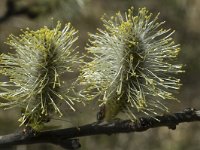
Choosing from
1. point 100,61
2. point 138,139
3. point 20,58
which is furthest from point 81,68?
point 138,139

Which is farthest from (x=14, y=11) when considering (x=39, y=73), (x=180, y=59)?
(x=180, y=59)

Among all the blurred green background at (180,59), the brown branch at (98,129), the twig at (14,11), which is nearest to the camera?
the brown branch at (98,129)

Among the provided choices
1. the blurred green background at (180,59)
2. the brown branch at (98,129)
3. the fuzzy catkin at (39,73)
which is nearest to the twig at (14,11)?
the blurred green background at (180,59)

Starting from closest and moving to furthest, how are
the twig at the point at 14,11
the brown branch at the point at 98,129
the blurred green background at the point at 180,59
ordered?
the brown branch at the point at 98,129
the twig at the point at 14,11
the blurred green background at the point at 180,59

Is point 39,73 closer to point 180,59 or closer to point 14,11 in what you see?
point 14,11

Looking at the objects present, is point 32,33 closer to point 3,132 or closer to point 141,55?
point 141,55

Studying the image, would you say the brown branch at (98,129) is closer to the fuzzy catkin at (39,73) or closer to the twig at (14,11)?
the fuzzy catkin at (39,73)
